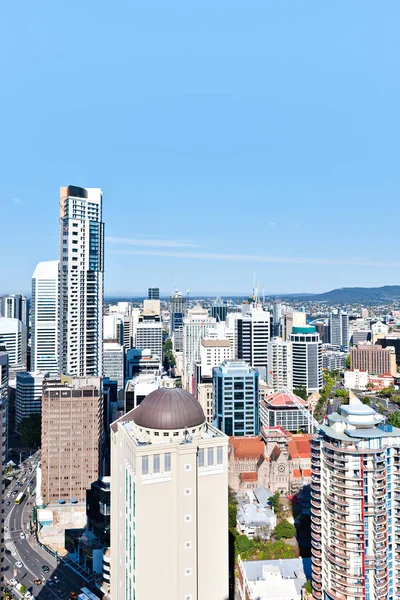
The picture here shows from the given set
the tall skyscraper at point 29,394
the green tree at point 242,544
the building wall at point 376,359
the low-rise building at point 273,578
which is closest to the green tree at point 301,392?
the building wall at point 376,359

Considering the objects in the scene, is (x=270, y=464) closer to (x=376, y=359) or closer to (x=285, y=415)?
(x=285, y=415)

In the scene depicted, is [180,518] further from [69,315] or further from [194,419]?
[69,315]

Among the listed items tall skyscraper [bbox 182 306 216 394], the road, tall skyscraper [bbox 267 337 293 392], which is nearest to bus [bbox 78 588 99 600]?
the road

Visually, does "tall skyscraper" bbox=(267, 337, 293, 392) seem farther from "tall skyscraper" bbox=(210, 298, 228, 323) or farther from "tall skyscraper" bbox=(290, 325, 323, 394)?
"tall skyscraper" bbox=(210, 298, 228, 323)

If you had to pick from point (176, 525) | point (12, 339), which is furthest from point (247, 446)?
point (12, 339)

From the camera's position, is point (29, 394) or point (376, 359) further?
point (376, 359)

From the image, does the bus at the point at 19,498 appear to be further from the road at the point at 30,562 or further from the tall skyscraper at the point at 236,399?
the tall skyscraper at the point at 236,399

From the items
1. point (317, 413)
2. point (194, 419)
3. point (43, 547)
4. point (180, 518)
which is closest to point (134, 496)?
point (180, 518)
